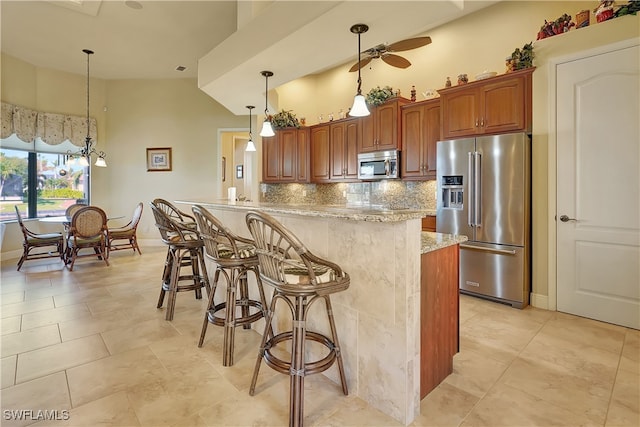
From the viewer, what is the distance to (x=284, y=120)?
5777mm

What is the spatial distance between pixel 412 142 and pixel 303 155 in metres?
2.06

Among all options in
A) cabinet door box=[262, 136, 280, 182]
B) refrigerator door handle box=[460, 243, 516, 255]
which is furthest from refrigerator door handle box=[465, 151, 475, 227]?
cabinet door box=[262, 136, 280, 182]

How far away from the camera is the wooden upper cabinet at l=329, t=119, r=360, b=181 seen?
503 centimetres

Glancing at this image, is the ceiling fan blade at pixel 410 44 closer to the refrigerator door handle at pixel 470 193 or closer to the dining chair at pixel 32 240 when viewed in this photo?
the refrigerator door handle at pixel 470 193

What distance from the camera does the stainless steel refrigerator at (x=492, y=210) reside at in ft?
10.5

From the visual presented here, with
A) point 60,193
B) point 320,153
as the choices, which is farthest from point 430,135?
point 60,193

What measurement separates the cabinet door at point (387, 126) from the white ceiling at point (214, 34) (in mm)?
880

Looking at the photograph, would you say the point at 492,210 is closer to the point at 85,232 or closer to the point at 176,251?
the point at 176,251

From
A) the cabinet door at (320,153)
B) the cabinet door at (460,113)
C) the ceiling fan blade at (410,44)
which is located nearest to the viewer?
the ceiling fan blade at (410,44)

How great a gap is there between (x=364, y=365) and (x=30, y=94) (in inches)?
286

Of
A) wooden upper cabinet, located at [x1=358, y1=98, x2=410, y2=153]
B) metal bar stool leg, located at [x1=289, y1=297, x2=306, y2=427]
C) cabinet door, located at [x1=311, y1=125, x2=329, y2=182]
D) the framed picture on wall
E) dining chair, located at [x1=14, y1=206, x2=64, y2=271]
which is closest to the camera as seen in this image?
metal bar stool leg, located at [x1=289, y1=297, x2=306, y2=427]

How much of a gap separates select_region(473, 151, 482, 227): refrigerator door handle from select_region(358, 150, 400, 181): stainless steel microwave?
3.87ft

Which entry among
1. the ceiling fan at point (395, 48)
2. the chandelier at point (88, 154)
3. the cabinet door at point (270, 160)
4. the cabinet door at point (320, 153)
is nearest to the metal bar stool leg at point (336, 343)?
the ceiling fan at point (395, 48)

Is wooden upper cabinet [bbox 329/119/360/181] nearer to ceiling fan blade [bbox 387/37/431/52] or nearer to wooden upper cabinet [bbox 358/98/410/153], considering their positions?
wooden upper cabinet [bbox 358/98/410/153]
